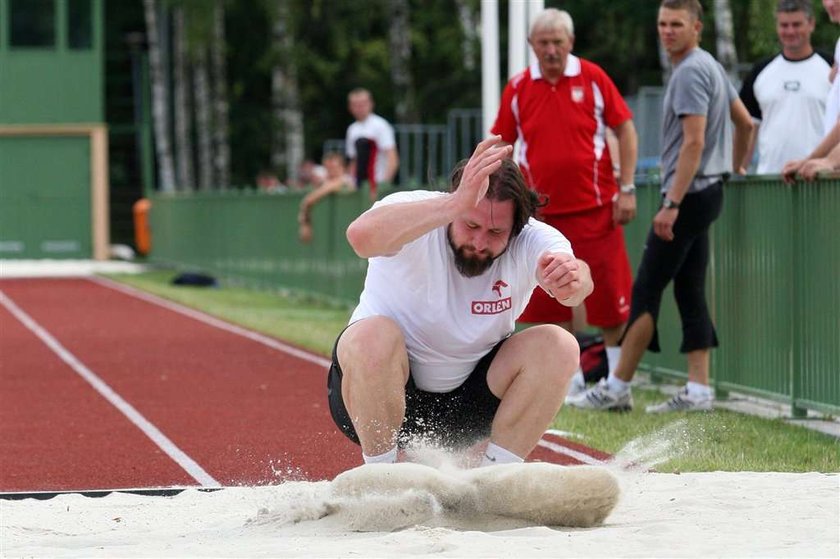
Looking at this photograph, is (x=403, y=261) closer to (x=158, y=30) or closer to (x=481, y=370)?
(x=481, y=370)

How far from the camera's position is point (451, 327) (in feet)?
22.9

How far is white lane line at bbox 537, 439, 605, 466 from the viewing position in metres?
8.52

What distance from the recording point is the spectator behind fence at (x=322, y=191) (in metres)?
20.9

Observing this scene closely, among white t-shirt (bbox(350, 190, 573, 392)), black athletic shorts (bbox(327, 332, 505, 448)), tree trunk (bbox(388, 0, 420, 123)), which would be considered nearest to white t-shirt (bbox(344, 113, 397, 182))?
black athletic shorts (bbox(327, 332, 505, 448))

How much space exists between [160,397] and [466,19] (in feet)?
101

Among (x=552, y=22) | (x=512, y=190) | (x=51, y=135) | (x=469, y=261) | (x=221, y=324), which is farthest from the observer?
(x=51, y=135)

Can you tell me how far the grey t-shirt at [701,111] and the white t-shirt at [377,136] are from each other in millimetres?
8882

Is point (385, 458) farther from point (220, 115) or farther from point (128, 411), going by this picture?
point (220, 115)

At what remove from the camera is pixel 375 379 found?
269 inches

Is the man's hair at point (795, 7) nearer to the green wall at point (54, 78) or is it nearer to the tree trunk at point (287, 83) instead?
the tree trunk at point (287, 83)

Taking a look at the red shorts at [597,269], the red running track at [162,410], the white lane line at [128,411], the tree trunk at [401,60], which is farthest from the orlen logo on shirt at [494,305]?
the tree trunk at [401,60]

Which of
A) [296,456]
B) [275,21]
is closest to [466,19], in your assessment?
[275,21]

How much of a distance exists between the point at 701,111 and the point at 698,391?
1624mm

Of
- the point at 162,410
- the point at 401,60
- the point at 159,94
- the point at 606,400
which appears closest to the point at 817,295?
the point at 606,400
